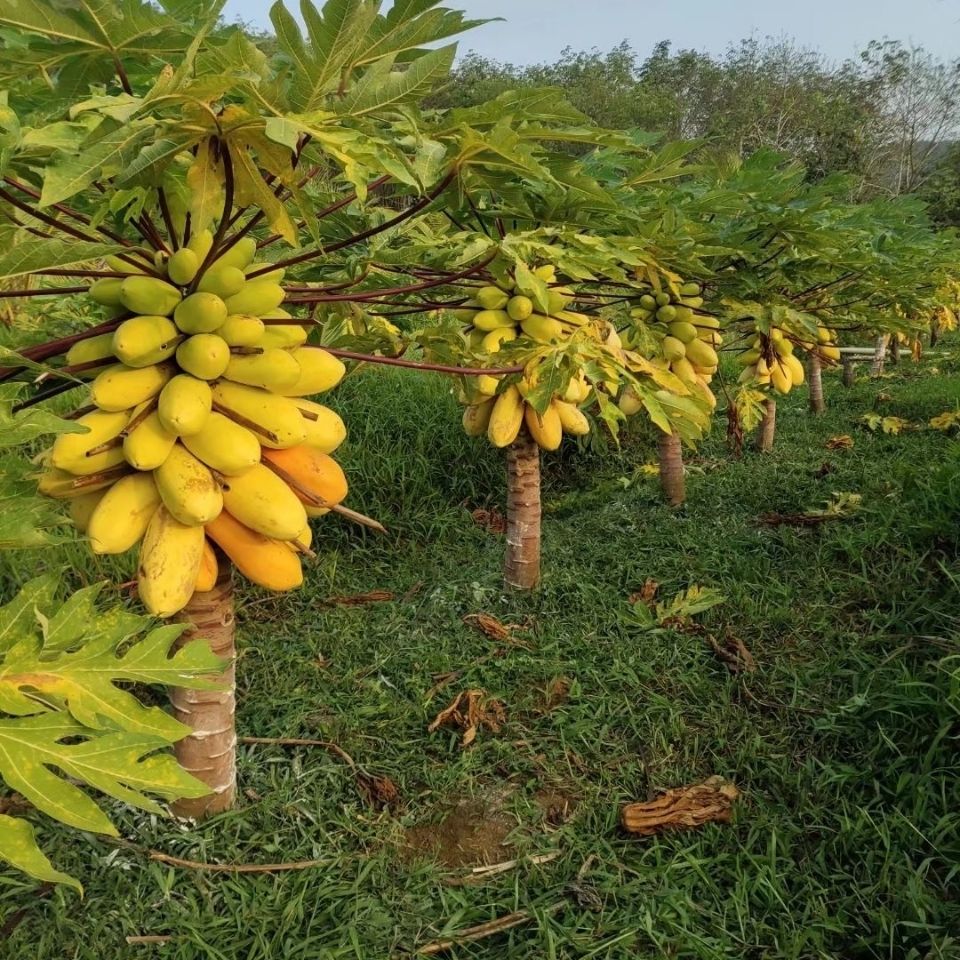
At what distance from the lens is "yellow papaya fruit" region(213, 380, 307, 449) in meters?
1.28

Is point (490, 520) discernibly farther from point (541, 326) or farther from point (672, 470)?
point (541, 326)

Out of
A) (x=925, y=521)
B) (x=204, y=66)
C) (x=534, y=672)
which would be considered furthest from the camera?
(x=925, y=521)

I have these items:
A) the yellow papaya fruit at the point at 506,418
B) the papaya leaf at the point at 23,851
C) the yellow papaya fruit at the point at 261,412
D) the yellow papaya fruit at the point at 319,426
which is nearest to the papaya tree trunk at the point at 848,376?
the yellow papaya fruit at the point at 506,418

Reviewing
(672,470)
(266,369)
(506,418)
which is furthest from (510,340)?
(672,470)

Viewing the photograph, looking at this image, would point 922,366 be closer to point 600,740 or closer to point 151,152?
point 600,740

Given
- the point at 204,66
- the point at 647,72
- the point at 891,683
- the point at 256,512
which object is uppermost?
the point at 647,72

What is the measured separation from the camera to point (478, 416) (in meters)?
2.60

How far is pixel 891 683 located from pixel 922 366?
27.9 feet

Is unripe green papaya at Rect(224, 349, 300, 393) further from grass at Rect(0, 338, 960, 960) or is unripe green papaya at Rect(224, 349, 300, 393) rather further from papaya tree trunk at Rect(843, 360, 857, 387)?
papaya tree trunk at Rect(843, 360, 857, 387)

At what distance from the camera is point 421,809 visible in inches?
74.9

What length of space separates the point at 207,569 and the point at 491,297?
3.91 ft

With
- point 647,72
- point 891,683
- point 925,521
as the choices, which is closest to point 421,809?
point 891,683

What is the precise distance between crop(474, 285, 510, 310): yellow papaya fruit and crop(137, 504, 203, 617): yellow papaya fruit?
3.92 ft

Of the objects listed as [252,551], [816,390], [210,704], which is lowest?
[210,704]
